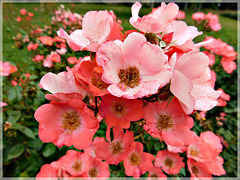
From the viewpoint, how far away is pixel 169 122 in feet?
1.41

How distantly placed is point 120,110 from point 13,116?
0.85m

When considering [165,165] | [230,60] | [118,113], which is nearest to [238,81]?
[230,60]

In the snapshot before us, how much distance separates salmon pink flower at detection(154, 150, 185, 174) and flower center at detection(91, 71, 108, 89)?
50cm

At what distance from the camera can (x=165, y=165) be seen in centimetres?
71

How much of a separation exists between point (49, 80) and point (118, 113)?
0.63 ft

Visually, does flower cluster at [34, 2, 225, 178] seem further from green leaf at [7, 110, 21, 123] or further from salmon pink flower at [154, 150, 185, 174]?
green leaf at [7, 110, 21, 123]

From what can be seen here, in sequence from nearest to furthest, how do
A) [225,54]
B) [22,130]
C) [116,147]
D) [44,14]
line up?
1. [116,147]
2. [22,130]
3. [225,54]
4. [44,14]

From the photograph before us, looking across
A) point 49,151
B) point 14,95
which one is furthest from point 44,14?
point 49,151

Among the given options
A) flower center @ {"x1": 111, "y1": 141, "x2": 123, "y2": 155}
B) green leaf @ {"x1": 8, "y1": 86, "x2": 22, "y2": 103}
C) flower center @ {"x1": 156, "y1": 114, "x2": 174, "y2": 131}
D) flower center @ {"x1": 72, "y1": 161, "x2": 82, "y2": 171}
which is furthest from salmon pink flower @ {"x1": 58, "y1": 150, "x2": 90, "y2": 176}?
green leaf @ {"x1": 8, "y1": 86, "x2": 22, "y2": 103}

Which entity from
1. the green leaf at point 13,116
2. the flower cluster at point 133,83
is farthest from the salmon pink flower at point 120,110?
the green leaf at point 13,116

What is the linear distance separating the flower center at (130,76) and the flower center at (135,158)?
364 mm

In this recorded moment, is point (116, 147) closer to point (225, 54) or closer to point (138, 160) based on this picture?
point (138, 160)

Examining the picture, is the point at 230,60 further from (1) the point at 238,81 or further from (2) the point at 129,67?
(2) the point at 129,67

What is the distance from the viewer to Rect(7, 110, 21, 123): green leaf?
903mm
